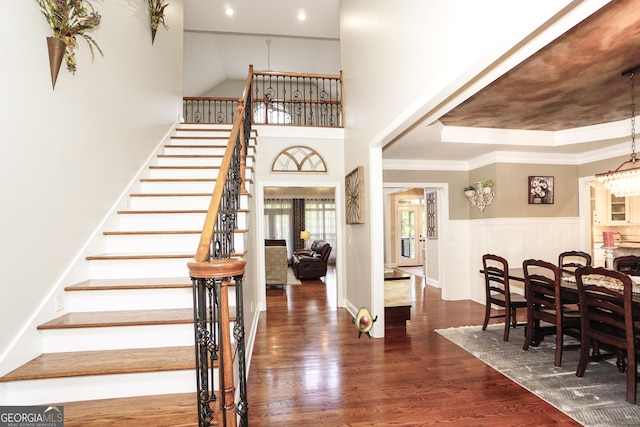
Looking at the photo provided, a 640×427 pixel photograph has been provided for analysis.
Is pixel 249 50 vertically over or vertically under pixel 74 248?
→ over

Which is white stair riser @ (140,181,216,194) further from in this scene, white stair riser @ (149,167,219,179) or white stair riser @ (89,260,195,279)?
white stair riser @ (89,260,195,279)

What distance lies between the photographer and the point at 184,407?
168cm

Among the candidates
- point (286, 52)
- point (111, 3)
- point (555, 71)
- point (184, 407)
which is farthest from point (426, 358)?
point (286, 52)

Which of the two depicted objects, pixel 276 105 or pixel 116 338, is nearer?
pixel 116 338

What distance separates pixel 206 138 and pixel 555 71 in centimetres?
411

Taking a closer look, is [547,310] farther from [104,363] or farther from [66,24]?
[66,24]

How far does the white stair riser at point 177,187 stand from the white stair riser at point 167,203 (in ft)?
0.68

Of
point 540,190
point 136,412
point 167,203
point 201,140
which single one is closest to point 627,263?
point 540,190

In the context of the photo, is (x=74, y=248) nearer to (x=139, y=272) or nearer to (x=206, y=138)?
(x=139, y=272)

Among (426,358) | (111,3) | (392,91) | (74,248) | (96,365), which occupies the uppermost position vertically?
(111,3)

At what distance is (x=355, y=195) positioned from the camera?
430 centimetres

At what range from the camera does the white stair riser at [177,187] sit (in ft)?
11.4

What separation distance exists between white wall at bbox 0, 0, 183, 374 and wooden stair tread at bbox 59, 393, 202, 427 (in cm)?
48

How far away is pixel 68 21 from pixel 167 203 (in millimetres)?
1660
